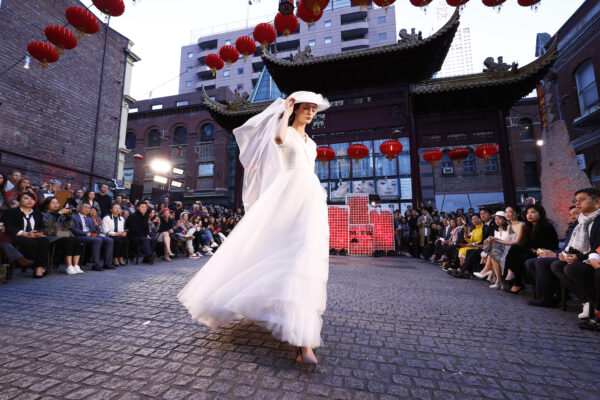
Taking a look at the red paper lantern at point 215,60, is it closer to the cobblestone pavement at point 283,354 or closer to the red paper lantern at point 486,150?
the cobblestone pavement at point 283,354

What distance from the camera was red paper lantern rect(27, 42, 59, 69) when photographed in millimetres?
6827

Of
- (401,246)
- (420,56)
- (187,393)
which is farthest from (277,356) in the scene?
(420,56)

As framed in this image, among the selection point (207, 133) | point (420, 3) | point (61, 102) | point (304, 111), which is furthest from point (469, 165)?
point (61, 102)

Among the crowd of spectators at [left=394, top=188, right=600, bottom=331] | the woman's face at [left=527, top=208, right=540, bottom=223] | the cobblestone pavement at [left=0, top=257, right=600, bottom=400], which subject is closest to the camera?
the cobblestone pavement at [left=0, top=257, right=600, bottom=400]

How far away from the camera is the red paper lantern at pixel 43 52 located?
22.4 ft

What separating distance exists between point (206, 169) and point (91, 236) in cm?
1824

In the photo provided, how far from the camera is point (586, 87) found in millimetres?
12477

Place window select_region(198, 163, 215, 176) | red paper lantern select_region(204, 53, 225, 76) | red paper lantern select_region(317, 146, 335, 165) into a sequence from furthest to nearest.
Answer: window select_region(198, 163, 215, 176), red paper lantern select_region(317, 146, 335, 165), red paper lantern select_region(204, 53, 225, 76)

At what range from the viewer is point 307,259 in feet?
5.98

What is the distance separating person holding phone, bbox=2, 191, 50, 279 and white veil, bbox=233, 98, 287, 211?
4.32 m

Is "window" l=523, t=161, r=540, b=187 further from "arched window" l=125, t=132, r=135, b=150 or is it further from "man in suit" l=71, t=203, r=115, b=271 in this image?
"arched window" l=125, t=132, r=135, b=150

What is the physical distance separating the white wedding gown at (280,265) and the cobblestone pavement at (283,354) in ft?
0.82

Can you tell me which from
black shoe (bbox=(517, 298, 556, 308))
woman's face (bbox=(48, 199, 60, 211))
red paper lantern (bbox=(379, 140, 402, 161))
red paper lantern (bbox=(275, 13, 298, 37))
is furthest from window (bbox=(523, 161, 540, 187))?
woman's face (bbox=(48, 199, 60, 211))

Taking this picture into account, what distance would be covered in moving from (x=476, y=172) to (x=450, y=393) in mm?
20452
